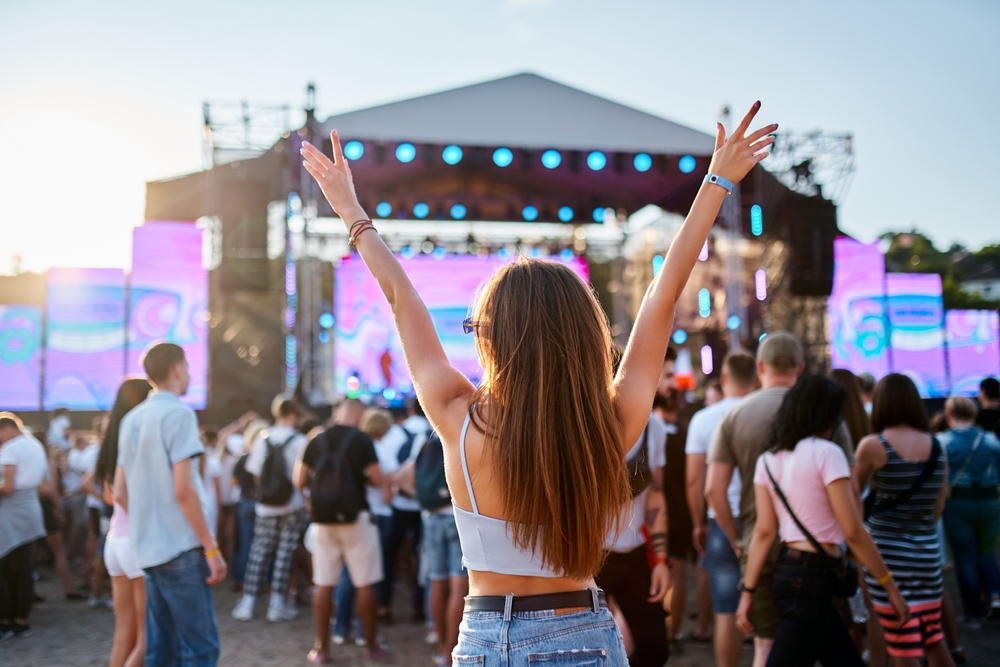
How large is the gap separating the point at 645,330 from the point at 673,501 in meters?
4.24

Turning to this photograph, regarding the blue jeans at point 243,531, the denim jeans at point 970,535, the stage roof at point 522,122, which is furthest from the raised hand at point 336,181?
the stage roof at point 522,122

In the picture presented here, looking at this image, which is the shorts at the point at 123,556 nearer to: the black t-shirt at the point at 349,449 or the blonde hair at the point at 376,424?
the black t-shirt at the point at 349,449

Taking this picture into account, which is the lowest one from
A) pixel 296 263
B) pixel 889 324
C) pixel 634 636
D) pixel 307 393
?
pixel 634 636

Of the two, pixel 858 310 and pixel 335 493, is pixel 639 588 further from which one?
pixel 858 310

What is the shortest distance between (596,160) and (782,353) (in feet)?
28.0

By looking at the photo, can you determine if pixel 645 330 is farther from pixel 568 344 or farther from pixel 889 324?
pixel 889 324

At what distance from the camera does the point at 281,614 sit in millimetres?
6160

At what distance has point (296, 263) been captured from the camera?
39.8 ft

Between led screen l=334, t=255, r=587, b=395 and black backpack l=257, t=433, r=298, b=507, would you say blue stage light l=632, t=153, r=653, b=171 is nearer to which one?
led screen l=334, t=255, r=587, b=395

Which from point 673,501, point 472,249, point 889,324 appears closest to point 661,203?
point 472,249

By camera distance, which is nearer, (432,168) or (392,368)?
(392,368)

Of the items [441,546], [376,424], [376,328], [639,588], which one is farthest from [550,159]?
[639,588]

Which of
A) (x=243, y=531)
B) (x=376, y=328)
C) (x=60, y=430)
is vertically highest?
(x=376, y=328)

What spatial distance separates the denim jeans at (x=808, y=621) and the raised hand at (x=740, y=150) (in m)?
1.74
